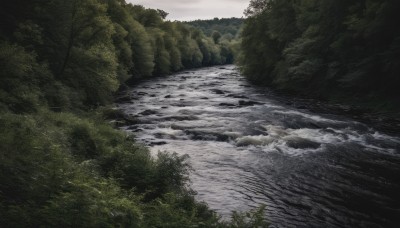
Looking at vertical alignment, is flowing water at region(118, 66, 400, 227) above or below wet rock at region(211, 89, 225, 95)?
above

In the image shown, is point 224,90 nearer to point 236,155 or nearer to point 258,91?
point 258,91

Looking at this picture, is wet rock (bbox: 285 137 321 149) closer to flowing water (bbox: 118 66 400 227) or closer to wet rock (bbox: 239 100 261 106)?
flowing water (bbox: 118 66 400 227)

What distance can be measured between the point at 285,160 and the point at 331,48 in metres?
24.3

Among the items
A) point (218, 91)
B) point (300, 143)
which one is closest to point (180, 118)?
point (300, 143)

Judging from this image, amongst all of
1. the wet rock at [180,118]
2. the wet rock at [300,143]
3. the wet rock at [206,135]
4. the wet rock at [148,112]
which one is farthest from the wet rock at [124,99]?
the wet rock at [300,143]

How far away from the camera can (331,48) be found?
3922cm

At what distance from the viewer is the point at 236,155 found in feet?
65.6

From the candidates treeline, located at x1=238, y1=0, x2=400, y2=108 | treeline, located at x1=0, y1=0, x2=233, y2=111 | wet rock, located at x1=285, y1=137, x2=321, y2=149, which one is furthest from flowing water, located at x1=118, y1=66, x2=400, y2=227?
treeline, located at x1=238, y1=0, x2=400, y2=108

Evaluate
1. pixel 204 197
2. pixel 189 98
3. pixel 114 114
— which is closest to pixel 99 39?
pixel 114 114

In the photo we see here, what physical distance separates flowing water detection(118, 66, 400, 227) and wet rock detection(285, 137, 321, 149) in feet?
0.20

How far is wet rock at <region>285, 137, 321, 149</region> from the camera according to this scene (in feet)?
70.1

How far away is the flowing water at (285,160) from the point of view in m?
13.4

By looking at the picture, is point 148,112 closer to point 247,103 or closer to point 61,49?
point 61,49

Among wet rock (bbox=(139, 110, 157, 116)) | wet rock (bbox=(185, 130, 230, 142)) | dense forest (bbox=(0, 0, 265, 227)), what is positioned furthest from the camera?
wet rock (bbox=(139, 110, 157, 116))
